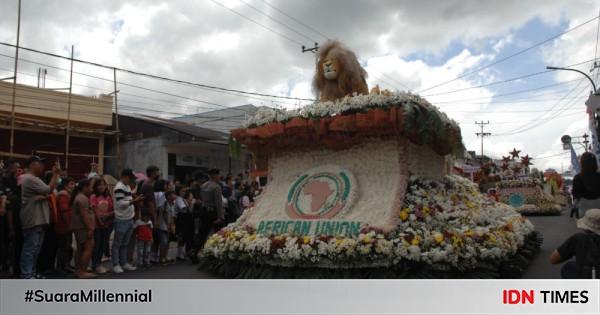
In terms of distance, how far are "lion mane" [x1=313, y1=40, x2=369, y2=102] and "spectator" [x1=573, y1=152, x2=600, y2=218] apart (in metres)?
3.35

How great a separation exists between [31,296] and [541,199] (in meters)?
17.4

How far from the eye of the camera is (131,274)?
686 cm

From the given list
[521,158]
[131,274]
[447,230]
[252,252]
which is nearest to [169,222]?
[131,274]

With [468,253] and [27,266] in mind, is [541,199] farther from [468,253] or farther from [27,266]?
[27,266]

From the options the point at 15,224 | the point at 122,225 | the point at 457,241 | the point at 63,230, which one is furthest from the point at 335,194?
the point at 15,224

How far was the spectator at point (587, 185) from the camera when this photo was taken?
17.1ft

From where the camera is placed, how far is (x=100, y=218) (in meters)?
Answer: 6.94

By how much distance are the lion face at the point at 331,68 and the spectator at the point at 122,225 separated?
352 centimetres

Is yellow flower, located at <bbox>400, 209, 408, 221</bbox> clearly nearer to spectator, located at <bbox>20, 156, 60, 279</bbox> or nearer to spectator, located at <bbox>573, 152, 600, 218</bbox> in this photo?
spectator, located at <bbox>573, 152, 600, 218</bbox>

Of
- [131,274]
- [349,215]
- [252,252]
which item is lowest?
[131,274]

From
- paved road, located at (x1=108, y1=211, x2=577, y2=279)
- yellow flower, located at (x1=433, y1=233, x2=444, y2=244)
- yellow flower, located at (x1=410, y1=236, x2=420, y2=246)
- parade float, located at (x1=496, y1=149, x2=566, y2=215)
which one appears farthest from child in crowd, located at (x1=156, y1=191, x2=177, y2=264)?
parade float, located at (x1=496, y1=149, x2=566, y2=215)

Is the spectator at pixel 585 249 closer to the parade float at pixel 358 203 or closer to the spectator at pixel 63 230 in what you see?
the parade float at pixel 358 203

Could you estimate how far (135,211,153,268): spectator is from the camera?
7476 millimetres

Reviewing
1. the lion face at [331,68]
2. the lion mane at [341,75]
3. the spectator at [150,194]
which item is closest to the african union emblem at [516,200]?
the lion mane at [341,75]
